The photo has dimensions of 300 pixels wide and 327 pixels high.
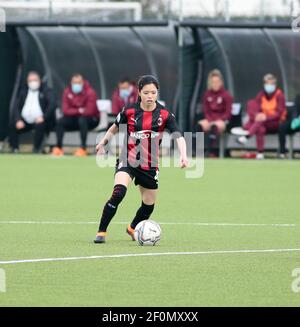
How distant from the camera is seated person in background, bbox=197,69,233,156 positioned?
92.8 feet

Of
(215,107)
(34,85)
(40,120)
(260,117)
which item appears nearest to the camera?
(260,117)

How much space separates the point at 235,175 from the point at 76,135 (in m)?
7.19

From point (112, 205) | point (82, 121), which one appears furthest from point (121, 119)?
point (82, 121)

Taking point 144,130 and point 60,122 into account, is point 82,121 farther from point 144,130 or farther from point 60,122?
point 144,130

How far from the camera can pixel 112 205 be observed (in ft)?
42.0

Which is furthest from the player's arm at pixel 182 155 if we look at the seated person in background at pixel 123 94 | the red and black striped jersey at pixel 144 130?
the seated person in background at pixel 123 94

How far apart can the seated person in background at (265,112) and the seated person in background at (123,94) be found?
249 cm

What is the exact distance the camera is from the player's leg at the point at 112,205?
42.0ft

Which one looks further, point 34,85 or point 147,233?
point 34,85

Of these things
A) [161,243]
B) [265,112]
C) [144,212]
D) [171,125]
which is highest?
[265,112]

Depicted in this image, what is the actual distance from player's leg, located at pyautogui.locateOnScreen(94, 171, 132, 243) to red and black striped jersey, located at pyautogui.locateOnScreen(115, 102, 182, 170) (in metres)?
0.24

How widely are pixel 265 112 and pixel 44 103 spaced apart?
16.8 ft
